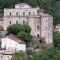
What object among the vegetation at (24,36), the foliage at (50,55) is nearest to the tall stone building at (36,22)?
the vegetation at (24,36)

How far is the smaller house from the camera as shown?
56344 millimetres

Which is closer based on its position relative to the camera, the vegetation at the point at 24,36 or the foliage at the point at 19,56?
the foliage at the point at 19,56

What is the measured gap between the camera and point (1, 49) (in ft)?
185

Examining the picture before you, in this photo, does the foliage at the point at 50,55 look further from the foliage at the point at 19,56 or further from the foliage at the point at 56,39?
the foliage at the point at 56,39

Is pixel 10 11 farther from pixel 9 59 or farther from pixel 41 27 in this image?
pixel 9 59

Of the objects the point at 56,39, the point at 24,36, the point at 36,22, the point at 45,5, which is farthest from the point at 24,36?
the point at 45,5

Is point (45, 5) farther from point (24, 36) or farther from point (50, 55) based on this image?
point (50, 55)

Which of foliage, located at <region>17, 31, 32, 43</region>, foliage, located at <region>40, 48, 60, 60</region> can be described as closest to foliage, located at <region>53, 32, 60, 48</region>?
foliage, located at <region>17, 31, 32, 43</region>

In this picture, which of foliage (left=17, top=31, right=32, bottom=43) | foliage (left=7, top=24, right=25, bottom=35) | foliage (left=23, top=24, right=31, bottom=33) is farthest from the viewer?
foliage (left=23, top=24, right=31, bottom=33)

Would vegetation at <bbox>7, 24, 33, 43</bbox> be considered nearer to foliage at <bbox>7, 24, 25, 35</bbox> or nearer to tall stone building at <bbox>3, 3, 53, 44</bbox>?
foliage at <bbox>7, 24, 25, 35</bbox>

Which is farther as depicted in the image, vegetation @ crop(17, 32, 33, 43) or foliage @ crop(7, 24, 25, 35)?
foliage @ crop(7, 24, 25, 35)

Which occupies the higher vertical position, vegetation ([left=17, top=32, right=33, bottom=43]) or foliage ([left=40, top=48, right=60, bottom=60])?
vegetation ([left=17, top=32, right=33, bottom=43])

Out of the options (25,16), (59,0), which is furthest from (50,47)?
(59,0)

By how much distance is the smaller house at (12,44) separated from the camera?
56.3m
